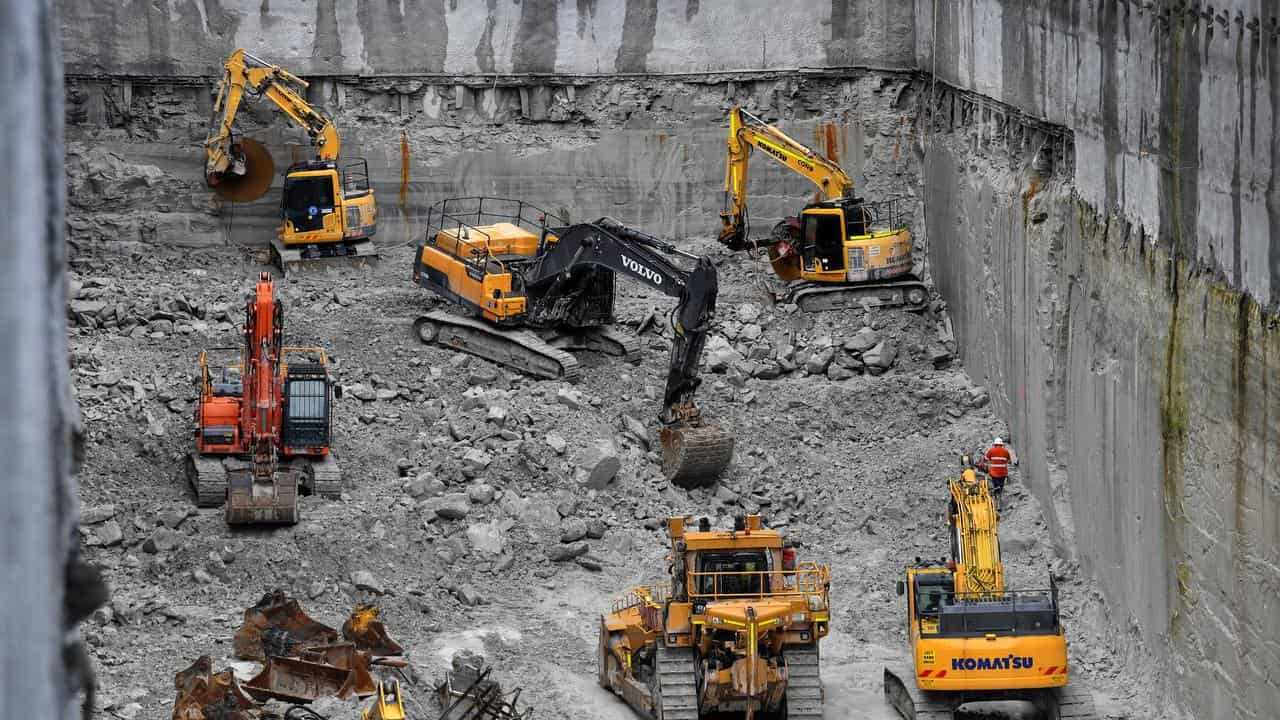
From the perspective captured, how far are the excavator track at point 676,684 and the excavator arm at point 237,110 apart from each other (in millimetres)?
14762

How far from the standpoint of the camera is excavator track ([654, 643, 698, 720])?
14.8 meters

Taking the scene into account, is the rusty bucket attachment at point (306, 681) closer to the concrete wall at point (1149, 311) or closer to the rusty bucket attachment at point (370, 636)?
the rusty bucket attachment at point (370, 636)

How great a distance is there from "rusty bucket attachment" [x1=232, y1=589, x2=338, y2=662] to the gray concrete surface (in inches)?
534

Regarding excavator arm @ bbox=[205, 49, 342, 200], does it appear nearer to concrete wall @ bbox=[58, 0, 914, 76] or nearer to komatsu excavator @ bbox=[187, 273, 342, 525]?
concrete wall @ bbox=[58, 0, 914, 76]

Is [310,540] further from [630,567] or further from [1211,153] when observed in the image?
[1211,153]

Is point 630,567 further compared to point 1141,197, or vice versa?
point 630,567

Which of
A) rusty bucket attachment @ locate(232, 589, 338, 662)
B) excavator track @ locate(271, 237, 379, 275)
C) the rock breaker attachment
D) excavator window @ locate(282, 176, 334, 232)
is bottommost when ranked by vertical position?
the rock breaker attachment

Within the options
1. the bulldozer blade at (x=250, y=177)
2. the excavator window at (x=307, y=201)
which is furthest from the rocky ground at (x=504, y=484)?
the bulldozer blade at (x=250, y=177)

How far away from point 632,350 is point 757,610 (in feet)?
34.2

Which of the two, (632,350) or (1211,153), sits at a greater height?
(1211,153)

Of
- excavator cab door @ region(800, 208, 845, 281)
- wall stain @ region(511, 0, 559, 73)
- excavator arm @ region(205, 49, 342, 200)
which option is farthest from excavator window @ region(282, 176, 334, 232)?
excavator cab door @ region(800, 208, 845, 281)

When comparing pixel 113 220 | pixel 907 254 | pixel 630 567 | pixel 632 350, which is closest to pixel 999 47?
pixel 907 254

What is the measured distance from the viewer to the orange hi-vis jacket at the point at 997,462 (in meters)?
21.4

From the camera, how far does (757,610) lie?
1457cm
